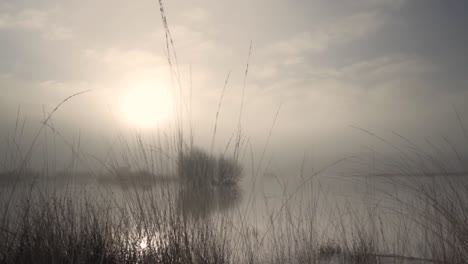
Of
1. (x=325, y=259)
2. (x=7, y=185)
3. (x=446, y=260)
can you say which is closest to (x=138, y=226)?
(x=7, y=185)

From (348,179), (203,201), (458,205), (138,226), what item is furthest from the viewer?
(348,179)

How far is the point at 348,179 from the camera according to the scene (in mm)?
3246

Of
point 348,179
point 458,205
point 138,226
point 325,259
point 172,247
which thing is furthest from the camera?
point 348,179

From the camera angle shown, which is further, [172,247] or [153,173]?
[153,173]

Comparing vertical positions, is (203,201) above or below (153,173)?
below

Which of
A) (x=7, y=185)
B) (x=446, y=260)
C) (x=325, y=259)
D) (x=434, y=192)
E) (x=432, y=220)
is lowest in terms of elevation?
(x=325, y=259)

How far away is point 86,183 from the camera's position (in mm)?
2906

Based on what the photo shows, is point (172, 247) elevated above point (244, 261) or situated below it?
above

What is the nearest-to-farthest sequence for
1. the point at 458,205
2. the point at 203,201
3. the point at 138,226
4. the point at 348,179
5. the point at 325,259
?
the point at 138,226 → the point at 203,201 → the point at 458,205 → the point at 325,259 → the point at 348,179

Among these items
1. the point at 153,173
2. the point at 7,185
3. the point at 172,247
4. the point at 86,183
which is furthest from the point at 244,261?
the point at 7,185

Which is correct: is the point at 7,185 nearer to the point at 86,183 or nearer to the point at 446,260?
the point at 86,183

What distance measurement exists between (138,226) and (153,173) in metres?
0.43

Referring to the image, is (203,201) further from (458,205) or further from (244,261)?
(458,205)

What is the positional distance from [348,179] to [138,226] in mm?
2210
